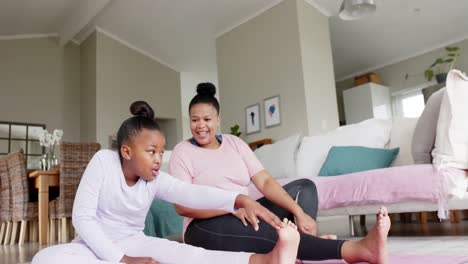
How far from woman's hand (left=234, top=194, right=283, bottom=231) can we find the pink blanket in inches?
49.0

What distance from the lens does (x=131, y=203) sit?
4.67ft

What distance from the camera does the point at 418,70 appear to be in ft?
23.1

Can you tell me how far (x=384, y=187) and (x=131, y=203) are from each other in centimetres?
154

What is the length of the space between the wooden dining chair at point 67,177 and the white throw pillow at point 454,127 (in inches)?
127

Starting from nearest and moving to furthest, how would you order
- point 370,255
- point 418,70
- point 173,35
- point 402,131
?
1. point 370,255
2. point 402,131
3. point 418,70
4. point 173,35

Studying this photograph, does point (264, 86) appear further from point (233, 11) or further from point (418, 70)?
point (418, 70)

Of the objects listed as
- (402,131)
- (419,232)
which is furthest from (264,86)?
(419,232)

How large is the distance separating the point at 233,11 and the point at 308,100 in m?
1.86

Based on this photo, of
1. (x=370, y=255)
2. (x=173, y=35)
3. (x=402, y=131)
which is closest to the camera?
(x=370, y=255)

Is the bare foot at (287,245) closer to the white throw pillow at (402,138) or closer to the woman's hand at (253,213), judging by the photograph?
the woman's hand at (253,213)

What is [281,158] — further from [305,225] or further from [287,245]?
[287,245]

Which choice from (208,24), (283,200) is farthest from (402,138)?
(208,24)

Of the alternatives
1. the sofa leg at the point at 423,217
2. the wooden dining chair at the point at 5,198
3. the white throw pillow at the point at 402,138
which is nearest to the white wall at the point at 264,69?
the sofa leg at the point at 423,217

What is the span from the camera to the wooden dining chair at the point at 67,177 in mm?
4172
